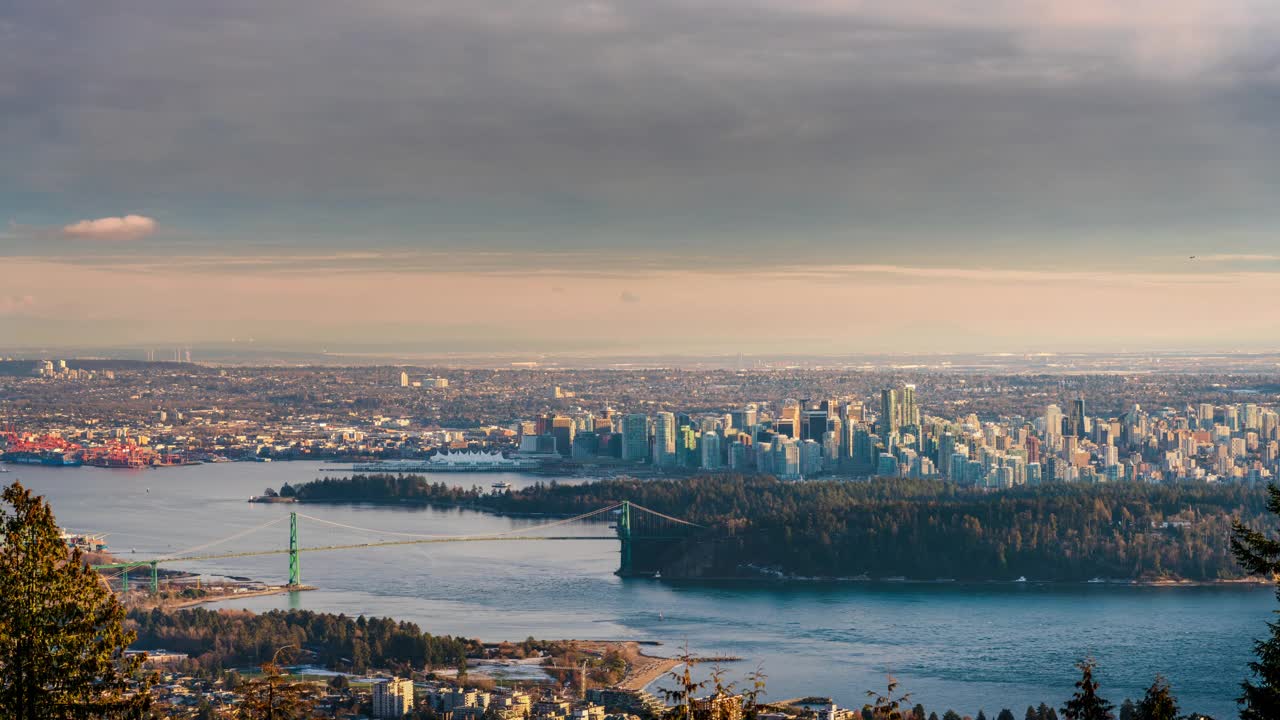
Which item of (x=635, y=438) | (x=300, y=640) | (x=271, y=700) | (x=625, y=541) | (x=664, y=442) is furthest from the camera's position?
(x=635, y=438)

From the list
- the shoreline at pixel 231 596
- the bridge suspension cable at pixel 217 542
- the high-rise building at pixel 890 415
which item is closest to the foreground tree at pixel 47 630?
the shoreline at pixel 231 596

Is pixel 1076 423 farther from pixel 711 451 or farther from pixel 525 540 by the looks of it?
pixel 525 540

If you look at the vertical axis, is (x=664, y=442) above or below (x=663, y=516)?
above

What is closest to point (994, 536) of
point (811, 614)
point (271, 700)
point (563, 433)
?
point (811, 614)

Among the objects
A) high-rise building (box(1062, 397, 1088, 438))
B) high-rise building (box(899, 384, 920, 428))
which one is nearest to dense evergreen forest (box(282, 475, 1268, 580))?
high-rise building (box(1062, 397, 1088, 438))

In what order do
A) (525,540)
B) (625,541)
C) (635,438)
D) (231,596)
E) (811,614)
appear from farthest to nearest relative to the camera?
(635,438), (525,540), (625,541), (231,596), (811,614)

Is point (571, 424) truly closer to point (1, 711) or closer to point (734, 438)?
point (734, 438)

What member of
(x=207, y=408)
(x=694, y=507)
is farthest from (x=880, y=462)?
(x=207, y=408)

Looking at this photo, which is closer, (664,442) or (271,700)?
(271,700)

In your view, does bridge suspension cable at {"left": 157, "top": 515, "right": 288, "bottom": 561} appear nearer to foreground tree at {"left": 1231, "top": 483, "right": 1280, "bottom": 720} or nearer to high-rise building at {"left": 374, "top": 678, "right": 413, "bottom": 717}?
high-rise building at {"left": 374, "top": 678, "right": 413, "bottom": 717}
